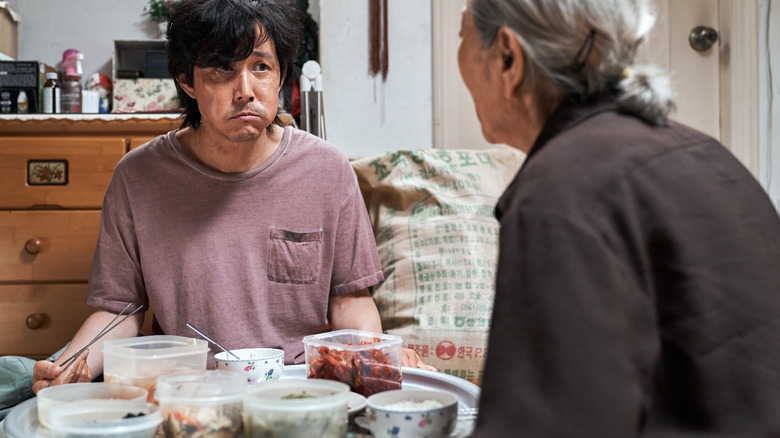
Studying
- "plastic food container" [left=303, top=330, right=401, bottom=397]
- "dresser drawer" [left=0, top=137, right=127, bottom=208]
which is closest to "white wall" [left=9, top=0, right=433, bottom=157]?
"dresser drawer" [left=0, top=137, right=127, bottom=208]

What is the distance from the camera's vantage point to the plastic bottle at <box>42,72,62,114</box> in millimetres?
2502

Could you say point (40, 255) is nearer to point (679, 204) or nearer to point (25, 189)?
point (25, 189)

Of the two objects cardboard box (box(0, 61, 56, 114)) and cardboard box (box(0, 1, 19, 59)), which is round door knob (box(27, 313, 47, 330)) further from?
cardboard box (box(0, 1, 19, 59))

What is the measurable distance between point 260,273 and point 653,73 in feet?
3.20

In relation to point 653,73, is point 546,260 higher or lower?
lower

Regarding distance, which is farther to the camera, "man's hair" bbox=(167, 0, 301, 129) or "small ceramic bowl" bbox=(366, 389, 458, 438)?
"man's hair" bbox=(167, 0, 301, 129)

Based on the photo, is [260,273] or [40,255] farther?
[40,255]

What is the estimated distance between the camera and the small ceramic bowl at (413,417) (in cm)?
73

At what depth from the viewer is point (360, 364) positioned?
0.90m

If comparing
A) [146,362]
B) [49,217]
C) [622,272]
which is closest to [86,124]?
[49,217]

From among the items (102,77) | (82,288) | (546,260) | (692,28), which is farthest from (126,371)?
(692,28)

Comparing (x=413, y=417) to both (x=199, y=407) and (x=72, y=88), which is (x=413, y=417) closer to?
(x=199, y=407)

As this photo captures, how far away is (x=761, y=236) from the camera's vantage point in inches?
25.5

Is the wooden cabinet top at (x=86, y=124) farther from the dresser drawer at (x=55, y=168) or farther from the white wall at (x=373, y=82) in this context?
the white wall at (x=373, y=82)
